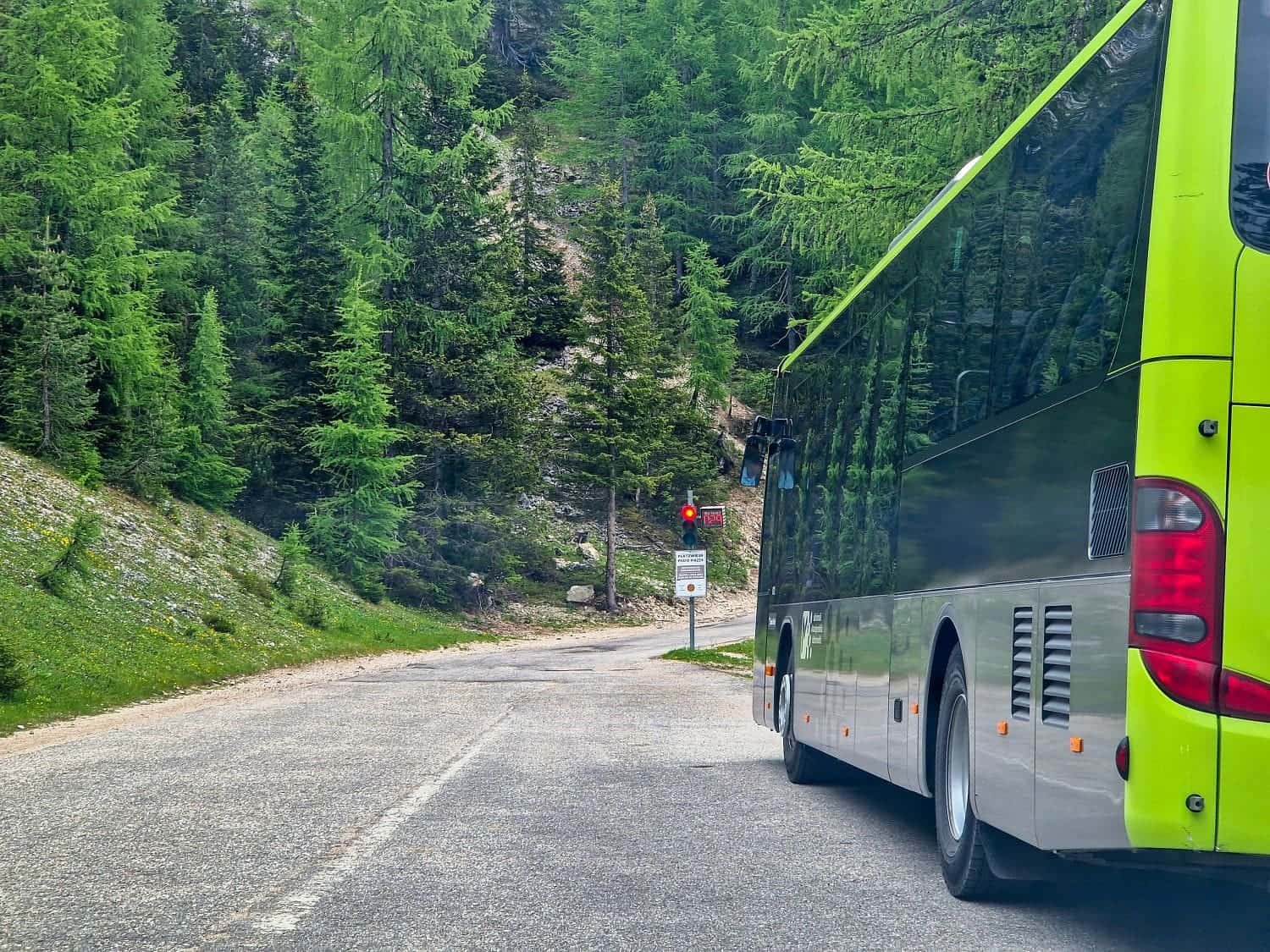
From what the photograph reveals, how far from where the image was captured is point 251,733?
14062mm

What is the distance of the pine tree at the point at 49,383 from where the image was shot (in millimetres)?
32062

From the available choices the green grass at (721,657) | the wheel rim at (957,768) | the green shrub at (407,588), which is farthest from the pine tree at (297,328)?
the wheel rim at (957,768)

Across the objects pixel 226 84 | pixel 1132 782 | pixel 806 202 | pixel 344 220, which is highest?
pixel 226 84

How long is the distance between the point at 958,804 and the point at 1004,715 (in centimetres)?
117

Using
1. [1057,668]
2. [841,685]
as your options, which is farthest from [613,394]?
[1057,668]

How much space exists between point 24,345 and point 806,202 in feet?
67.4

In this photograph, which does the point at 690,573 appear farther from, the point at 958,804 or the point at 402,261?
the point at 958,804

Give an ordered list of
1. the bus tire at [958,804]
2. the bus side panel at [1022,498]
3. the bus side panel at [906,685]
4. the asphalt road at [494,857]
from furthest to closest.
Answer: the bus side panel at [906,685], the bus tire at [958,804], the asphalt road at [494,857], the bus side panel at [1022,498]

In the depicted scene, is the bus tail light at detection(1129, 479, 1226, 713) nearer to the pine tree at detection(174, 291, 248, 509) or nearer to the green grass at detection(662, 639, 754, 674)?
the green grass at detection(662, 639, 754, 674)

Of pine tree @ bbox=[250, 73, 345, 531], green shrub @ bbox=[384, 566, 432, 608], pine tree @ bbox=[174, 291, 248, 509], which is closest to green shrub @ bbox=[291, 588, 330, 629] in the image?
pine tree @ bbox=[174, 291, 248, 509]

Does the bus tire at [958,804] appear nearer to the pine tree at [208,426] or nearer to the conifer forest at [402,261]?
the conifer forest at [402,261]

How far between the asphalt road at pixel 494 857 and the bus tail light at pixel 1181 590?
177 centimetres

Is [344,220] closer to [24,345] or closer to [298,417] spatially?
[298,417]

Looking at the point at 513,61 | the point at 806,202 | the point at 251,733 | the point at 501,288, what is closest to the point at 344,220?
the point at 501,288
